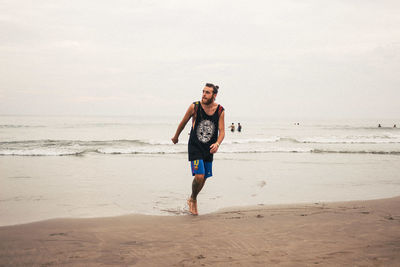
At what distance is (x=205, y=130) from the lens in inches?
191

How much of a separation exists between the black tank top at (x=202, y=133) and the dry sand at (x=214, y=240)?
0.92 meters

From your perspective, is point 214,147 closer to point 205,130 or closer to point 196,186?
point 205,130

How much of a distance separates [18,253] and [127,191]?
3.69 metres

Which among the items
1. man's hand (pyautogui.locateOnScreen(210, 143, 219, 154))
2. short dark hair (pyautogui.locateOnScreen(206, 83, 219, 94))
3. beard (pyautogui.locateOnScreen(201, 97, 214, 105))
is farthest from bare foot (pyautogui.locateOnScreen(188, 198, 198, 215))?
short dark hair (pyautogui.locateOnScreen(206, 83, 219, 94))

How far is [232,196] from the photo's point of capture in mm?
6500

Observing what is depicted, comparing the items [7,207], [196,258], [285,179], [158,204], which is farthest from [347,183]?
[7,207]

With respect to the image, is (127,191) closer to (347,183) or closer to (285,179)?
(285,179)

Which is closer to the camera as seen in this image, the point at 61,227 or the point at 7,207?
the point at 61,227

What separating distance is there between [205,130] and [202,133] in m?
0.06

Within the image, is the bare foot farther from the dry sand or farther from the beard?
the beard

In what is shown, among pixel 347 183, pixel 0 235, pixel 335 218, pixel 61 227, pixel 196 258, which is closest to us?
pixel 196 258

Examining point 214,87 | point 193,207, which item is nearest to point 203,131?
point 214,87

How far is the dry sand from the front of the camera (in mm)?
2920

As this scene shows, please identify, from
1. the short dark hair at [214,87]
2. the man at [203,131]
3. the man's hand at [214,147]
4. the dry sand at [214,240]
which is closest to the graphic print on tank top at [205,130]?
the man at [203,131]
